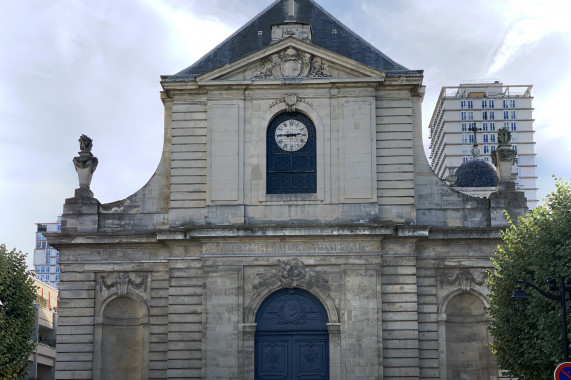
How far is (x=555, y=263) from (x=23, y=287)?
1491 cm

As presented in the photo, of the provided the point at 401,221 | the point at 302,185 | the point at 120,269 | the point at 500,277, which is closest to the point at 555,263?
the point at 500,277

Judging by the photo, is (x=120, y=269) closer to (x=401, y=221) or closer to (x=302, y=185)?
(x=302, y=185)

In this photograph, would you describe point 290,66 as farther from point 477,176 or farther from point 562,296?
point 477,176

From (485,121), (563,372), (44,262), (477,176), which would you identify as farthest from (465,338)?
A: (44,262)

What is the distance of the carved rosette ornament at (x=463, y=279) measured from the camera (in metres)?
28.5

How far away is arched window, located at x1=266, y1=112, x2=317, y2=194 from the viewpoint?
94.5 feet

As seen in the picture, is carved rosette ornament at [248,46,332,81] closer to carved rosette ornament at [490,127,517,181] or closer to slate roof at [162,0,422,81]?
slate roof at [162,0,422,81]

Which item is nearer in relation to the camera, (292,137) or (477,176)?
(292,137)

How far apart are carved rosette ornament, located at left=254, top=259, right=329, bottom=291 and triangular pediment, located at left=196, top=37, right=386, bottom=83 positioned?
5.82m

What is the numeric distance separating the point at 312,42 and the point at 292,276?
808 cm

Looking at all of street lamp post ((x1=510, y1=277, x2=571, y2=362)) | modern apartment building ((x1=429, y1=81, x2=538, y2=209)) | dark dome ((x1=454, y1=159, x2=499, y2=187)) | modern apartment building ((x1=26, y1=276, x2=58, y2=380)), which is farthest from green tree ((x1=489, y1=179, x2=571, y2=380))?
modern apartment building ((x1=429, y1=81, x2=538, y2=209))

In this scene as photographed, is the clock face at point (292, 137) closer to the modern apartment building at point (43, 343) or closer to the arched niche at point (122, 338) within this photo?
the arched niche at point (122, 338)

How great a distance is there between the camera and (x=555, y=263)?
22.6m

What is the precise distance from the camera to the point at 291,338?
91.3 feet
